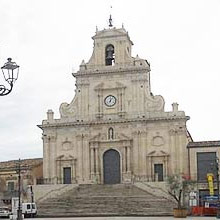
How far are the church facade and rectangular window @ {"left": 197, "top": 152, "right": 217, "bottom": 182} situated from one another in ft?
4.28

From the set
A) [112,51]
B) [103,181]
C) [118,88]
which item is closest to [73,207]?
[103,181]

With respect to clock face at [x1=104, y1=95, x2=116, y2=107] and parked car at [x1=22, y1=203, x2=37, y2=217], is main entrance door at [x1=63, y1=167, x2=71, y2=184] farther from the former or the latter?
parked car at [x1=22, y1=203, x2=37, y2=217]

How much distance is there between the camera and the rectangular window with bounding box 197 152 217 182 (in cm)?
5634

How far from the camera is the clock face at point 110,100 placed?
6059 cm

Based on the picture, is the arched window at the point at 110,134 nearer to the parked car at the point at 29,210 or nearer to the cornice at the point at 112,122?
the cornice at the point at 112,122

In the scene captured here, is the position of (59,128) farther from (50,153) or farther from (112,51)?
(112,51)

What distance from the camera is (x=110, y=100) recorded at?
60750mm

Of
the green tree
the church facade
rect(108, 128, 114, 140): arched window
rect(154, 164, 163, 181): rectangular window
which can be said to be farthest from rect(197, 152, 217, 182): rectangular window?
rect(108, 128, 114, 140): arched window

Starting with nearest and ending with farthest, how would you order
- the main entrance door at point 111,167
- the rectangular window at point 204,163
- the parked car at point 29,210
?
the parked car at point 29,210
the rectangular window at point 204,163
the main entrance door at point 111,167

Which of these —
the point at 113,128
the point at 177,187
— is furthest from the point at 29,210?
the point at 113,128

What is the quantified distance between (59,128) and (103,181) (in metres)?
7.08

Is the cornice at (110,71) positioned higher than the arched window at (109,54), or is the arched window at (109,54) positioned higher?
the arched window at (109,54)

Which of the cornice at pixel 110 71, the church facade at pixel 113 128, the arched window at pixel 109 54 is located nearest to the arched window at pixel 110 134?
the church facade at pixel 113 128

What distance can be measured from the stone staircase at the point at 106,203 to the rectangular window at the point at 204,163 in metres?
5.82
